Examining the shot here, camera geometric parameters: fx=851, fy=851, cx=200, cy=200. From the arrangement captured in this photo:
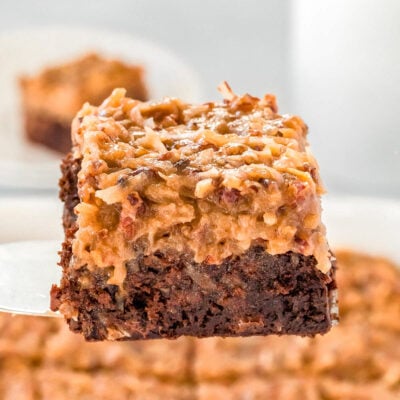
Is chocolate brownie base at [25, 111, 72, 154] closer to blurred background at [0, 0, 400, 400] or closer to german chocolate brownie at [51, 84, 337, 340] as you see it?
blurred background at [0, 0, 400, 400]

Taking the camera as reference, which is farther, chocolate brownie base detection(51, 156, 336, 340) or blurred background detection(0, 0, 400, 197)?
blurred background detection(0, 0, 400, 197)

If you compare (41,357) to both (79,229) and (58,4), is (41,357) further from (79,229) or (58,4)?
(58,4)

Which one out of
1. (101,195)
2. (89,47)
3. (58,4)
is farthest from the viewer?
(58,4)

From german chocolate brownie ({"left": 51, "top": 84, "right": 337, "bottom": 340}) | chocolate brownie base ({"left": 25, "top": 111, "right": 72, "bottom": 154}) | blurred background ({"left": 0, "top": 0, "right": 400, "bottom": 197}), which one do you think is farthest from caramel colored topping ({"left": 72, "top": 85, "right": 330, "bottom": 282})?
chocolate brownie base ({"left": 25, "top": 111, "right": 72, "bottom": 154})

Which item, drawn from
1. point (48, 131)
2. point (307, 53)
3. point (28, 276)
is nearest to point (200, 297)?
point (28, 276)

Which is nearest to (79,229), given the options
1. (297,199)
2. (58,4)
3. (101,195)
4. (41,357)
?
(101,195)

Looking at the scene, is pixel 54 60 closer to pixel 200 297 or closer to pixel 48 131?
pixel 48 131

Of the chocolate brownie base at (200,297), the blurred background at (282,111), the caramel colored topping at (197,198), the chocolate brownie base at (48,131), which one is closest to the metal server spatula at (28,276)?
the chocolate brownie base at (200,297)
